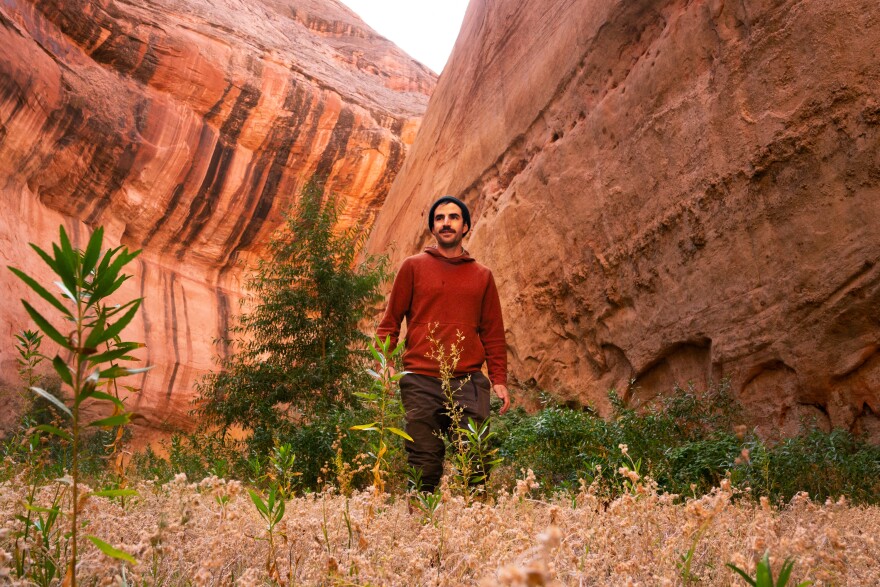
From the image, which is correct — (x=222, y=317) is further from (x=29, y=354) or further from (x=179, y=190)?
(x=29, y=354)

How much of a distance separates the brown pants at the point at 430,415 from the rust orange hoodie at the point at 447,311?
10cm

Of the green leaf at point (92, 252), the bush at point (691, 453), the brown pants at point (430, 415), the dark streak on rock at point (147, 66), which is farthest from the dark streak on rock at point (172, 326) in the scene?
the green leaf at point (92, 252)

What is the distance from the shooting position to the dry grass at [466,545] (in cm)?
164

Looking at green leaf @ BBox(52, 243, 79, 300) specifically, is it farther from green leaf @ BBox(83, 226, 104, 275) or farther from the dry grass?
the dry grass

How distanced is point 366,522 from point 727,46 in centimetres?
589

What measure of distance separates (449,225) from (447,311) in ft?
1.86

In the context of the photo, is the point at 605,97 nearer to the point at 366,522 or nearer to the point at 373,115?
the point at 366,522

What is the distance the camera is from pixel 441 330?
3.58 meters

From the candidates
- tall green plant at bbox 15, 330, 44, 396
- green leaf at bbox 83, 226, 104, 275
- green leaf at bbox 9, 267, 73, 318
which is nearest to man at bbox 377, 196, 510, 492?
tall green plant at bbox 15, 330, 44, 396

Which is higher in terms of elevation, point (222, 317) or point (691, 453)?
point (222, 317)

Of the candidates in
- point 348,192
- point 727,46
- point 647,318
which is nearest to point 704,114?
point 727,46

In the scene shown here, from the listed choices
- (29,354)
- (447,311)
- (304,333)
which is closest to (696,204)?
(447,311)

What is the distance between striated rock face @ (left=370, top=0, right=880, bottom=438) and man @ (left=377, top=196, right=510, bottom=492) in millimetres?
3172

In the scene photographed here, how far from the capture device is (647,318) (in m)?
6.96
